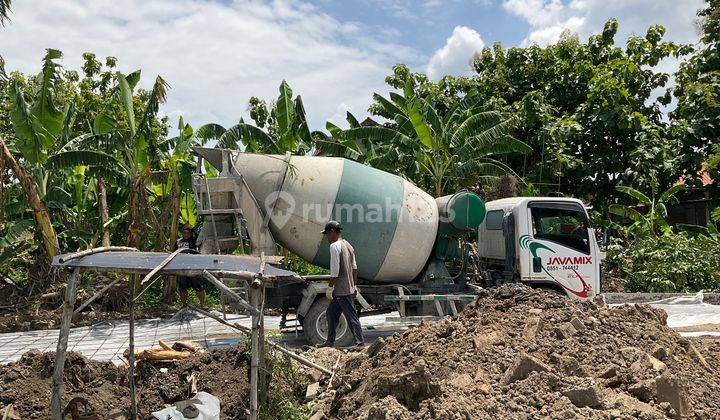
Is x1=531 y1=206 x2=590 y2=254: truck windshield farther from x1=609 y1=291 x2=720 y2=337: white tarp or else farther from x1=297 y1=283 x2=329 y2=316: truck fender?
x1=297 y1=283 x2=329 y2=316: truck fender

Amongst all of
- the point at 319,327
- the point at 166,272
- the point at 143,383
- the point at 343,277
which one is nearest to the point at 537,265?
the point at 343,277

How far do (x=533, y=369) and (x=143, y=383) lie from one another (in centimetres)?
391

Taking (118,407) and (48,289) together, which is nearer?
(118,407)

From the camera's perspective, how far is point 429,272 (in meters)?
10.3

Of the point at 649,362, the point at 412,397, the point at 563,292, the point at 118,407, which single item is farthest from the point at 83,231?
the point at 649,362

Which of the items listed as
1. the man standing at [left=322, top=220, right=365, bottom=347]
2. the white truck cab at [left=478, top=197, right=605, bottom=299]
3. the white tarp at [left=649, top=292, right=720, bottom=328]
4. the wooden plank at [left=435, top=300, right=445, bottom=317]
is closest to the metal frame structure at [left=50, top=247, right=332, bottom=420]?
the man standing at [left=322, top=220, right=365, bottom=347]

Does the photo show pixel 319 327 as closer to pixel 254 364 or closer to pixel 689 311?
pixel 254 364

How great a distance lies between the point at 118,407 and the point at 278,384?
1.50 metres

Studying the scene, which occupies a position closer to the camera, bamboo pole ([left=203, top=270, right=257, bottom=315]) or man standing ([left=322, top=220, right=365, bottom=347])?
bamboo pole ([left=203, top=270, right=257, bottom=315])

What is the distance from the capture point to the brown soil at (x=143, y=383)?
6.02 meters

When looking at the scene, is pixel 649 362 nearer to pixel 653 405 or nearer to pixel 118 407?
pixel 653 405

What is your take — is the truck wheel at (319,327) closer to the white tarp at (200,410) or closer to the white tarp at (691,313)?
the white tarp at (200,410)

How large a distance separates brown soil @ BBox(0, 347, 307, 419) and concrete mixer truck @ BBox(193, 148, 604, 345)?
2456 millimetres

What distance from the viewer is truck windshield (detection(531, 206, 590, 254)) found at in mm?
10250
